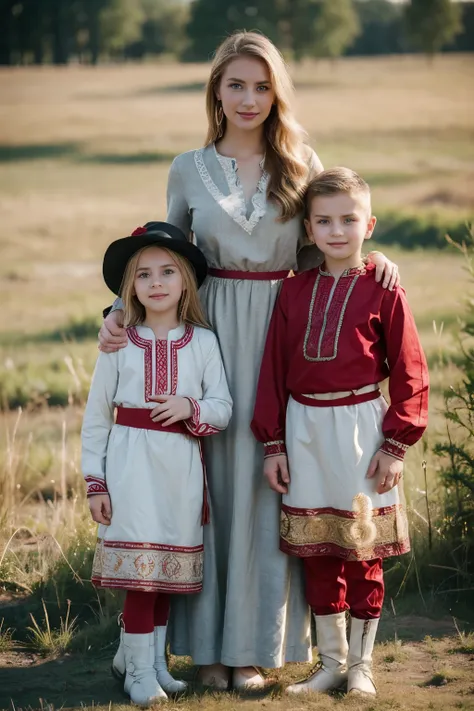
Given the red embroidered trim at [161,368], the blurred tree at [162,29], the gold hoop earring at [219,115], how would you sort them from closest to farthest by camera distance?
the red embroidered trim at [161,368] < the gold hoop earring at [219,115] < the blurred tree at [162,29]

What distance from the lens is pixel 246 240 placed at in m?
3.27

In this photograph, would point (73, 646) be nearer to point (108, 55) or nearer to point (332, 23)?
point (108, 55)

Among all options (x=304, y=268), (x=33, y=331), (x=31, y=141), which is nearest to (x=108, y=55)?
(x=31, y=141)

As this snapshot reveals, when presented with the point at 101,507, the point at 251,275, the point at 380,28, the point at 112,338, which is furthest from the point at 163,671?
the point at 380,28

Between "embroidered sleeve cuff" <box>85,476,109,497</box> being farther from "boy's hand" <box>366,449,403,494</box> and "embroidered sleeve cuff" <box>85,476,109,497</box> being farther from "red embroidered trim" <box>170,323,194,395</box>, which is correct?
"boy's hand" <box>366,449,403,494</box>

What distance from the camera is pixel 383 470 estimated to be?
3.05m

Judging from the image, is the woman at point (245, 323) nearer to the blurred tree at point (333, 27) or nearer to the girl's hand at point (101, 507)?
the girl's hand at point (101, 507)

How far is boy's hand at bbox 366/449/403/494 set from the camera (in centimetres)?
305

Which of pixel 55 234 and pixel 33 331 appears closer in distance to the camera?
pixel 33 331

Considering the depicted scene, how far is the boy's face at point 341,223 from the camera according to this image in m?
3.09

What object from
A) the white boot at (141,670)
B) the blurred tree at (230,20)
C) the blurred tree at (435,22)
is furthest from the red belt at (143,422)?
the blurred tree at (230,20)

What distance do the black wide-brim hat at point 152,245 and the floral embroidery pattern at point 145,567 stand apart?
0.90 m

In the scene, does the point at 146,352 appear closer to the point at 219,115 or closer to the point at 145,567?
the point at 145,567

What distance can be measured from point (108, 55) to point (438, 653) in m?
19.9
